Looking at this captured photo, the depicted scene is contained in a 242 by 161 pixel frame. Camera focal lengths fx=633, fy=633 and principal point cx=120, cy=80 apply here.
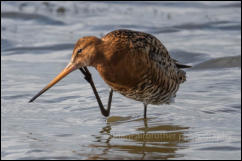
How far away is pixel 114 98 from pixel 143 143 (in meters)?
2.01

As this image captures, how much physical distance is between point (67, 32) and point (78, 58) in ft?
21.7

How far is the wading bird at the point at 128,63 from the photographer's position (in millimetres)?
6039

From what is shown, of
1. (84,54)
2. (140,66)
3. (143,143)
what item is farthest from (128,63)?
(143,143)

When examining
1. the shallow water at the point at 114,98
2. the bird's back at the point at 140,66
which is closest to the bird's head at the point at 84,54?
the bird's back at the point at 140,66

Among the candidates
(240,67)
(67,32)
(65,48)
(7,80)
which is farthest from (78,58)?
(67,32)

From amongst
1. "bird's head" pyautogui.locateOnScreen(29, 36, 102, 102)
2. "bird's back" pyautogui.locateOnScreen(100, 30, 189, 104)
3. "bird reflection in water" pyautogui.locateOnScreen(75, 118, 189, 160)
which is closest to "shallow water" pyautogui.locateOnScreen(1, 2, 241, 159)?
"bird reflection in water" pyautogui.locateOnScreen(75, 118, 189, 160)

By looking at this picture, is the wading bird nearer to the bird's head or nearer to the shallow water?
the bird's head

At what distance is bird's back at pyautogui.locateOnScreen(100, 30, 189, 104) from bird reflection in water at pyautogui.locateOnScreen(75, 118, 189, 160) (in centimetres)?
41

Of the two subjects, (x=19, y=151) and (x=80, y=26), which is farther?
(x=80, y=26)

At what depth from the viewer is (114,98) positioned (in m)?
8.20

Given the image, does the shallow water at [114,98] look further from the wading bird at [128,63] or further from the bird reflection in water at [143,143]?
the wading bird at [128,63]

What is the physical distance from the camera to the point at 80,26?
1305 centimetres

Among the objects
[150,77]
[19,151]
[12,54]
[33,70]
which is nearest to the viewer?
[19,151]

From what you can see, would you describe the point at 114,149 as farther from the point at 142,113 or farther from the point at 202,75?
the point at 202,75
